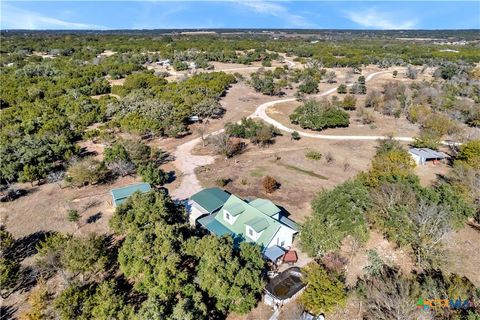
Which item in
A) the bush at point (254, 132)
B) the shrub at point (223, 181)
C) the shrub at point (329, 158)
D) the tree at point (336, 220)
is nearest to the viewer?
the tree at point (336, 220)

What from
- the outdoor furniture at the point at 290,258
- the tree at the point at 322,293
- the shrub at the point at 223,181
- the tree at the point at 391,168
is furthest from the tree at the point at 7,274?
the tree at the point at 391,168

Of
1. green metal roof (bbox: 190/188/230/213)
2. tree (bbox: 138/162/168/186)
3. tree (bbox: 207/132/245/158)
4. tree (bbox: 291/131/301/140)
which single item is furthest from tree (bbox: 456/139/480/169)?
Answer: tree (bbox: 138/162/168/186)

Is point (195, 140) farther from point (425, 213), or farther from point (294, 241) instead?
point (425, 213)

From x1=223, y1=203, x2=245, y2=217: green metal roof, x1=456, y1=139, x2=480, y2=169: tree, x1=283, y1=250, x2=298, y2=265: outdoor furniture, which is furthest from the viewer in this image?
x1=456, y1=139, x2=480, y2=169: tree

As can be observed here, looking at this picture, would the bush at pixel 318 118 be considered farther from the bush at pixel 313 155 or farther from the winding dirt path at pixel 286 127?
the bush at pixel 313 155

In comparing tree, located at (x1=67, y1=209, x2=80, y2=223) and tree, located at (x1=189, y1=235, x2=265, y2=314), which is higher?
tree, located at (x1=189, y1=235, x2=265, y2=314)

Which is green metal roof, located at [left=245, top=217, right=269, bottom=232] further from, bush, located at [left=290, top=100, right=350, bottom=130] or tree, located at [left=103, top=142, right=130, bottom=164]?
bush, located at [left=290, top=100, right=350, bottom=130]

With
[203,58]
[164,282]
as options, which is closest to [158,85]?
[203,58]

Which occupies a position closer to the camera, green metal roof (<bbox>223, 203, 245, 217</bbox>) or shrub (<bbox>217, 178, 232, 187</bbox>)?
green metal roof (<bbox>223, 203, 245, 217</bbox>)
